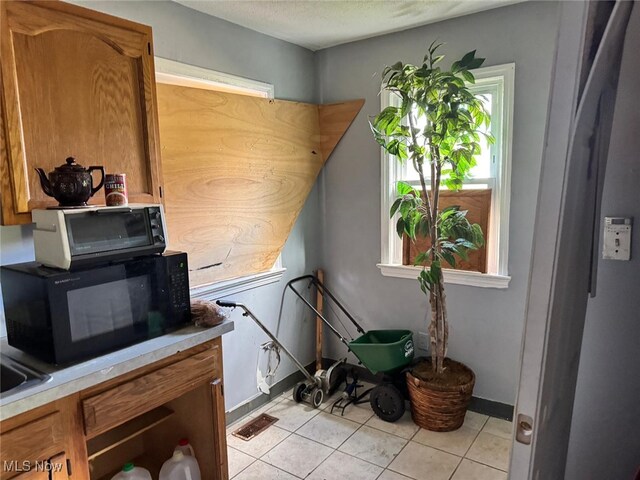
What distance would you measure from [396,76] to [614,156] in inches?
53.0

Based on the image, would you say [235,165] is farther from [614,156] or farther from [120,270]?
[614,156]

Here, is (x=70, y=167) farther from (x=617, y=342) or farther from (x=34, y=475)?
(x=617, y=342)

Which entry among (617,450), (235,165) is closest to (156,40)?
(235,165)

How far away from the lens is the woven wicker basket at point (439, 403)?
2.52 metres

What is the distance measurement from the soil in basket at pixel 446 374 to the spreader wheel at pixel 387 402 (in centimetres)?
17

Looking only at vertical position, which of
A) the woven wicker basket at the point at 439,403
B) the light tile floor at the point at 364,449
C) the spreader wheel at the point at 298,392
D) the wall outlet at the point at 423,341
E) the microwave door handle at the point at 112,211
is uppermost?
the microwave door handle at the point at 112,211

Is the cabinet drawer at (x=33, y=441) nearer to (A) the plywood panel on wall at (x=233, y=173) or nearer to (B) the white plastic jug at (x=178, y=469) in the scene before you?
(B) the white plastic jug at (x=178, y=469)

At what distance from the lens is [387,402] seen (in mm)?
2715

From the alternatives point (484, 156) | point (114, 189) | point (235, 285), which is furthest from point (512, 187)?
point (114, 189)

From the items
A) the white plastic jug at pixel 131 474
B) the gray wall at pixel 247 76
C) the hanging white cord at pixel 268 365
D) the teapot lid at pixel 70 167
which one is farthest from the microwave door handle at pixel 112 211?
the hanging white cord at pixel 268 365

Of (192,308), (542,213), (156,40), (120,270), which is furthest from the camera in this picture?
(156,40)

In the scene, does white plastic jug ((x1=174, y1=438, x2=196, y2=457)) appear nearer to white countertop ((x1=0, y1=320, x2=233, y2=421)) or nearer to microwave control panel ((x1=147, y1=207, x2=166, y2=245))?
white countertop ((x1=0, y1=320, x2=233, y2=421))

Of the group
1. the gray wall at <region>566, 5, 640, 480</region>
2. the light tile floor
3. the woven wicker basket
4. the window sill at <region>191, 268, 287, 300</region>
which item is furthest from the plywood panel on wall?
the gray wall at <region>566, 5, 640, 480</region>

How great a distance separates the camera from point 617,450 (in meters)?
1.48
